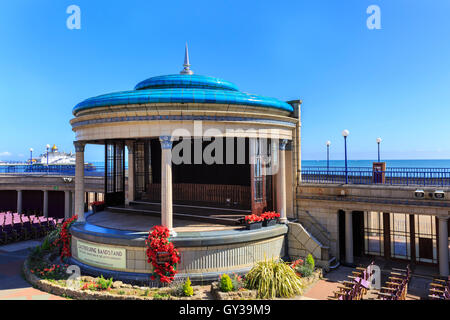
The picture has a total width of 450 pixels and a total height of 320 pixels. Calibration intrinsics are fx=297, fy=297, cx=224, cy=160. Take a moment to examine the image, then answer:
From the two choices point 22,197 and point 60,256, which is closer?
point 60,256

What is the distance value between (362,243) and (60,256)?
17280mm

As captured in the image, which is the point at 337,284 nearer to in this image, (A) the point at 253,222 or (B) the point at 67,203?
(A) the point at 253,222

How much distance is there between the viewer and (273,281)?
1140cm

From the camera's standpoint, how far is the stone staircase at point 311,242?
15.1m

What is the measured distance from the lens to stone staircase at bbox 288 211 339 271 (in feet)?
49.4

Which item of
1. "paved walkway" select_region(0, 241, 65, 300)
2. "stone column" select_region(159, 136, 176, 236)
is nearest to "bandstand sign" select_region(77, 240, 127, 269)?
"paved walkway" select_region(0, 241, 65, 300)

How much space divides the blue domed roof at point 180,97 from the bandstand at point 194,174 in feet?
0.16

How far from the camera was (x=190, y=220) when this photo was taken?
16.5 meters

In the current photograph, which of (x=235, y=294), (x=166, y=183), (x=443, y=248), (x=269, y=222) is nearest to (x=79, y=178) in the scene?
(x=166, y=183)

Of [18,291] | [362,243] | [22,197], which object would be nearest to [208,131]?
[18,291]

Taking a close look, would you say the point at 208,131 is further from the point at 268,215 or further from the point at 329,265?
the point at 329,265

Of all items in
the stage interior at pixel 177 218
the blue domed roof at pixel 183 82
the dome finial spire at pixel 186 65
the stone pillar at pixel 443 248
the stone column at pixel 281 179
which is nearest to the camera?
the stone pillar at pixel 443 248

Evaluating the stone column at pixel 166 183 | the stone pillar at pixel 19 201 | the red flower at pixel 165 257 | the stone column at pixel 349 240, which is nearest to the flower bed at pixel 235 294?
the red flower at pixel 165 257

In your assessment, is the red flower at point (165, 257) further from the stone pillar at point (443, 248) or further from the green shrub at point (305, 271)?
the stone pillar at point (443, 248)
